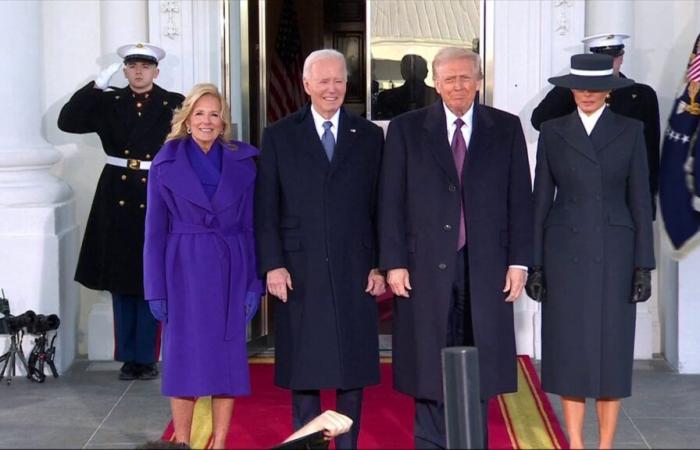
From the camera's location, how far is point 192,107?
5609mm

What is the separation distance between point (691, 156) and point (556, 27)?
146cm

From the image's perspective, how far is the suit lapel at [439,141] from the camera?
5.57 meters

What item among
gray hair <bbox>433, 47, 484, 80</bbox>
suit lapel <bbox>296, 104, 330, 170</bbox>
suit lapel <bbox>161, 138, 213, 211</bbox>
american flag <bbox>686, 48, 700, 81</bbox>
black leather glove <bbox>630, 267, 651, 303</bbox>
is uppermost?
american flag <bbox>686, 48, 700, 81</bbox>

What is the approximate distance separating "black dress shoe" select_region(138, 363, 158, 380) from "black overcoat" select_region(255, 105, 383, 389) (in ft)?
7.31

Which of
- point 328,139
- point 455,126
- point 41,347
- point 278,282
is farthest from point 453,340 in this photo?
point 41,347

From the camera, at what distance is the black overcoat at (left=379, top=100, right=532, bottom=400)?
5562mm

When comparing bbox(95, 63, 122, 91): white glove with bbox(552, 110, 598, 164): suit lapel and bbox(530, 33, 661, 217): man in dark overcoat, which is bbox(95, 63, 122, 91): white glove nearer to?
bbox(530, 33, 661, 217): man in dark overcoat

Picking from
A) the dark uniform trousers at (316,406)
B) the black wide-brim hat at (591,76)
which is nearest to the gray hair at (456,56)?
the black wide-brim hat at (591,76)

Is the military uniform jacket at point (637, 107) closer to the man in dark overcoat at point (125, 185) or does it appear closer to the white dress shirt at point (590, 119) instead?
the white dress shirt at point (590, 119)

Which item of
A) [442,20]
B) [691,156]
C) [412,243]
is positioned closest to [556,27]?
[442,20]

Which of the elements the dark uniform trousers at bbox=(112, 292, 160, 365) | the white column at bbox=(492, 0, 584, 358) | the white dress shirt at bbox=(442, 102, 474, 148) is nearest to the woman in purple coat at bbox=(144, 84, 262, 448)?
the white dress shirt at bbox=(442, 102, 474, 148)

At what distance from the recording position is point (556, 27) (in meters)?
8.12

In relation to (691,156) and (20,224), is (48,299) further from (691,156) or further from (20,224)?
(691,156)

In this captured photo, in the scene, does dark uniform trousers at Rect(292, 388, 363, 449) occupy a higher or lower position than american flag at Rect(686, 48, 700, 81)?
lower
